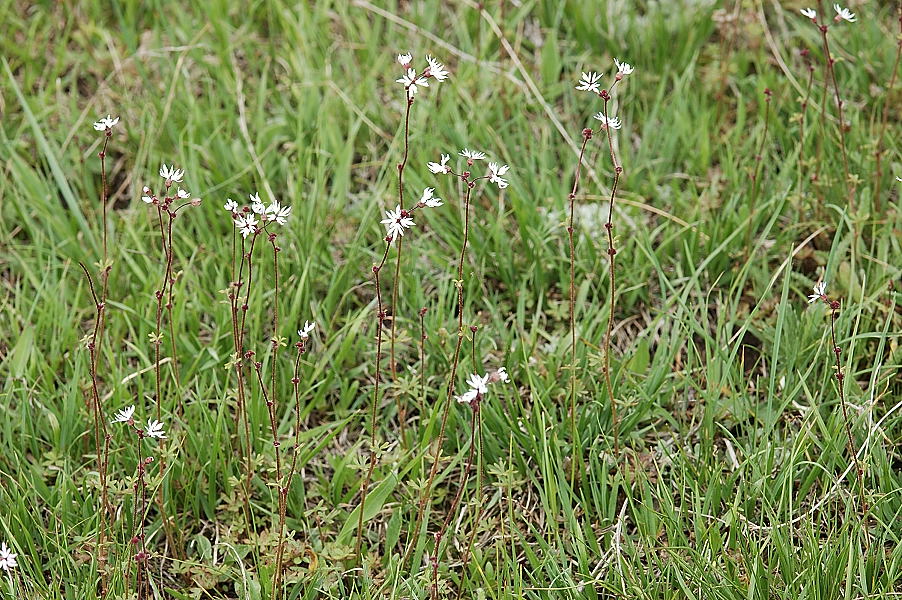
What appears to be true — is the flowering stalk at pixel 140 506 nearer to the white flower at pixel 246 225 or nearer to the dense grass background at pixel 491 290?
the dense grass background at pixel 491 290

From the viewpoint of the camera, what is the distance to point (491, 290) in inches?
122

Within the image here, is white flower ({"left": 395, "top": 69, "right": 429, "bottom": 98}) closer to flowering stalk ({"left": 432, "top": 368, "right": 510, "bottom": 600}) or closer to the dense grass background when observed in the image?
flowering stalk ({"left": 432, "top": 368, "right": 510, "bottom": 600})

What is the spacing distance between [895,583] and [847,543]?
23 cm

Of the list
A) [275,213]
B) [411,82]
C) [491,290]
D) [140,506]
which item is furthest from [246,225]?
[491,290]

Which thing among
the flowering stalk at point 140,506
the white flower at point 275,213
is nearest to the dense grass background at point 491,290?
the flowering stalk at point 140,506

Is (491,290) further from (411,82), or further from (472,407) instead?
(411,82)

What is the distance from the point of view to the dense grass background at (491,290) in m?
2.39

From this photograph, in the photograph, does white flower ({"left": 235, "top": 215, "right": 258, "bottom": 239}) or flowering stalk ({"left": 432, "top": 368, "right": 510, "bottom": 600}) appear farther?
white flower ({"left": 235, "top": 215, "right": 258, "bottom": 239})

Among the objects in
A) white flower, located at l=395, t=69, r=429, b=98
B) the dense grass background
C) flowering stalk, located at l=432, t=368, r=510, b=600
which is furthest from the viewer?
the dense grass background

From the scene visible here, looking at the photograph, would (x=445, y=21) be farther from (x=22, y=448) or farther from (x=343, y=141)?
(x=22, y=448)

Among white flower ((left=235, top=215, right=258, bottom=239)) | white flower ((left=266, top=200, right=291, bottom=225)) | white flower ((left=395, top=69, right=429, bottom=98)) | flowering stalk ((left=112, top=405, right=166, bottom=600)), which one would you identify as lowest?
flowering stalk ((left=112, top=405, right=166, bottom=600))

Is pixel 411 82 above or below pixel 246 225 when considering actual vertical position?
above

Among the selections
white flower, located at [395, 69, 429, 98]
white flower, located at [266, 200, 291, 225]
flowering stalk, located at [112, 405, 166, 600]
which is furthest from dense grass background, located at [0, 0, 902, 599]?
white flower, located at [395, 69, 429, 98]

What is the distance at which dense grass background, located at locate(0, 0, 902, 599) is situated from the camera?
2.39 metres
